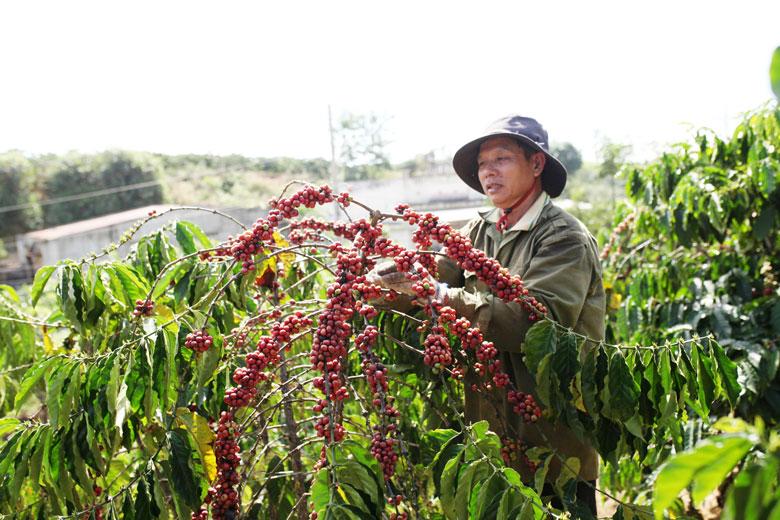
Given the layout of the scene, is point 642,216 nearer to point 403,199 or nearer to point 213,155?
point 403,199

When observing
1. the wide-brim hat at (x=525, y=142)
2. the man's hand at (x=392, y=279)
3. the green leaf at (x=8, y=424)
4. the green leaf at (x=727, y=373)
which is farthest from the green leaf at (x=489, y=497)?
the wide-brim hat at (x=525, y=142)

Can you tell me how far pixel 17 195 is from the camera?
1077 inches

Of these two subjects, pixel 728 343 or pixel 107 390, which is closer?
pixel 107 390

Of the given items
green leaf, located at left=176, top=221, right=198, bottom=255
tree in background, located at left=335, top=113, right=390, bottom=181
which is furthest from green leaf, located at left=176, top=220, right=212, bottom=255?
tree in background, located at left=335, top=113, right=390, bottom=181

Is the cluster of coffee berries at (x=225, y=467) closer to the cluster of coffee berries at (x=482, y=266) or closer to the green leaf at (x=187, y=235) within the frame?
the cluster of coffee berries at (x=482, y=266)

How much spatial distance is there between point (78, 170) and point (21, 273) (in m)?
7.02

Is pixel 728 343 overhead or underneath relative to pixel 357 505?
underneath

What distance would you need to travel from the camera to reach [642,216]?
156 inches

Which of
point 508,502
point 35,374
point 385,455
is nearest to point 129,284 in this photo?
point 35,374

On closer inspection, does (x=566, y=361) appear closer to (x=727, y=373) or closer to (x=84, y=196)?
(x=727, y=373)

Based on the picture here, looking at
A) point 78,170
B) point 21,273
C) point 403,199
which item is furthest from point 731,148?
point 78,170

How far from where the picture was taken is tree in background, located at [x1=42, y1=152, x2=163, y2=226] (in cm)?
2758

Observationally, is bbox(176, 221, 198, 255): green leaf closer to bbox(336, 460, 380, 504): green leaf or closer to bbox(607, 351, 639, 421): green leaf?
bbox(336, 460, 380, 504): green leaf

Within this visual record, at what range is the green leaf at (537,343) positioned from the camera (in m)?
1.49
